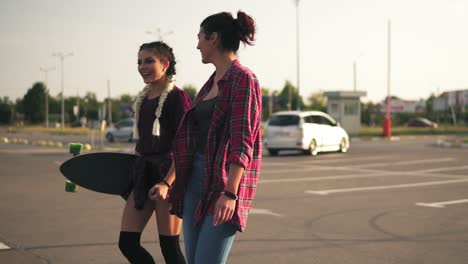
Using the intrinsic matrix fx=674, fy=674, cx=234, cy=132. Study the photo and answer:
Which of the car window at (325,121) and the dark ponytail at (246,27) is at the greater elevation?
the dark ponytail at (246,27)

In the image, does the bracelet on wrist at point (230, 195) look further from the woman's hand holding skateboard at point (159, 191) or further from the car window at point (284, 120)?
the car window at point (284, 120)

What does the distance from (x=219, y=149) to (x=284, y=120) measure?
65.2ft

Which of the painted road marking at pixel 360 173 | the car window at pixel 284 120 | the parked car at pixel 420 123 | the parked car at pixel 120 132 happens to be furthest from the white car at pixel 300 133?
the parked car at pixel 420 123

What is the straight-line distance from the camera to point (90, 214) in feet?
29.0

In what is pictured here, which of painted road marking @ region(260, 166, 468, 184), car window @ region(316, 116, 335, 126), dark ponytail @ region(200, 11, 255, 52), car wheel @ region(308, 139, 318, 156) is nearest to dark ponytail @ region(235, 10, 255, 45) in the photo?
dark ponytail @ region(200, 11, 255, 52)

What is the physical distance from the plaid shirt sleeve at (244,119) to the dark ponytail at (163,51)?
1203 mm

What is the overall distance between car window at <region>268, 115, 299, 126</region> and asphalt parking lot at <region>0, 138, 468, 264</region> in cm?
805

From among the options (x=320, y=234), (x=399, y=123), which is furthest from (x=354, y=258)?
(x=399, y=123)

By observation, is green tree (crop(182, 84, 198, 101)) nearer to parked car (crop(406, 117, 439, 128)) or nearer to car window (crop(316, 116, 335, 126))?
parked car (crop(406, 117, 439, 128))

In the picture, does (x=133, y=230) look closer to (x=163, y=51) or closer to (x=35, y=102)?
(x=163, y=51)

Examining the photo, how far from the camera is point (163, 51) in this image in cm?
420

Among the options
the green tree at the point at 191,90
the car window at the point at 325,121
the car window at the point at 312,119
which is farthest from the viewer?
the green tree at the point at 191,90

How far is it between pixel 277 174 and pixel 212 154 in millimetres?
12194

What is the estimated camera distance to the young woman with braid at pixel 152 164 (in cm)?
396
